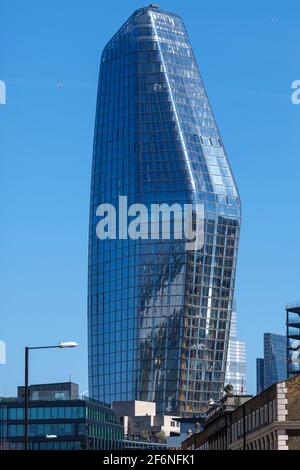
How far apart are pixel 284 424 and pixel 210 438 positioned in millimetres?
49611

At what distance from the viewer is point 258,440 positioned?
103 m
